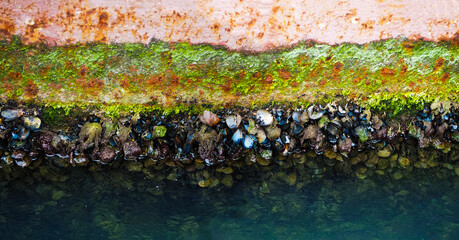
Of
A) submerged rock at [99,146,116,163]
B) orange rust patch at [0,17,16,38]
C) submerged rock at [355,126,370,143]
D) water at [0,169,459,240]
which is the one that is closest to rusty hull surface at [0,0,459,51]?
orange rust patch at [0,17,16,38]

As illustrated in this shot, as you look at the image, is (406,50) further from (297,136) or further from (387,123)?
(297,136)

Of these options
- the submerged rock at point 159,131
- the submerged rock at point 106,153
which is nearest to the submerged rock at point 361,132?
the submerged rock at point 159,131

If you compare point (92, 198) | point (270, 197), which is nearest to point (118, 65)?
point (92, 198)

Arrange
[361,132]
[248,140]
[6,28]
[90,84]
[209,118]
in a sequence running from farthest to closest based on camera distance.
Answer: [361,132] < [248,140] < [209,118] < [90,84] < [6,28]

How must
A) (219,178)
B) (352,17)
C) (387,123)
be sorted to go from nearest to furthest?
(352,17) → (219,178) → (387,123)

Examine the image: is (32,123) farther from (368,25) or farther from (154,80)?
(368,25)

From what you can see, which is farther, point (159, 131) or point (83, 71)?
point (159, 131)

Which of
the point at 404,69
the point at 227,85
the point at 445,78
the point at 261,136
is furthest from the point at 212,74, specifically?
the point at 445,78
